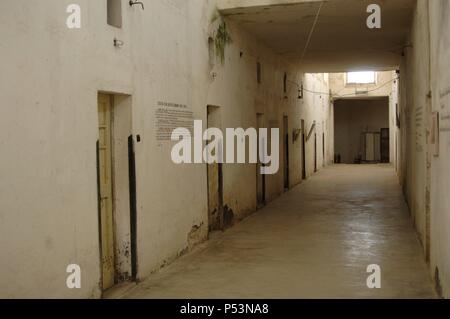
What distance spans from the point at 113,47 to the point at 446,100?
310 cm

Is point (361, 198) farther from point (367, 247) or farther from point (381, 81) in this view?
point (381, 81)

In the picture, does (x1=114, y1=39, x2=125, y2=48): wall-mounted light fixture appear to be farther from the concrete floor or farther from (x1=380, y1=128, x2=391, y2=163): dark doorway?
(x1=380, y1=128, x2=391, y2=163): dark doorway

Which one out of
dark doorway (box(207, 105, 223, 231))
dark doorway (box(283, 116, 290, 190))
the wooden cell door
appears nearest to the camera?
the wooden cell door

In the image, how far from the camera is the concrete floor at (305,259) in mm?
5469

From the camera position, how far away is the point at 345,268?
6316 millimetres

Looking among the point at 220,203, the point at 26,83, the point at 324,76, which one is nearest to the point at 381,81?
the point at 324,76

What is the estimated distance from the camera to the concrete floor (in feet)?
17.9

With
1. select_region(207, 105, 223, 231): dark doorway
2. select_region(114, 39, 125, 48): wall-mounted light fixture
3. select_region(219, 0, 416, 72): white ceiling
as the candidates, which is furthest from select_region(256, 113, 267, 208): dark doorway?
select_region(114, 39, 125, 48): wall-mounted light fixture

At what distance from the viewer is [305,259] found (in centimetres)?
683

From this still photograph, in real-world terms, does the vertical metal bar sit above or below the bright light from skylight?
below

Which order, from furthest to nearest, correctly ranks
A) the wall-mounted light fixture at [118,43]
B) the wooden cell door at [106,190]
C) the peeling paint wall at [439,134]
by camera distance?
the wooden cell door at [106,190] < the wall-mounted light fixture at [118,43] < the peeling paint wall at [439,134]

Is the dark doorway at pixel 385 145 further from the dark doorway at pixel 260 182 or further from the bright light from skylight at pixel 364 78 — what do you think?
the dark doorway at pixel 260 182

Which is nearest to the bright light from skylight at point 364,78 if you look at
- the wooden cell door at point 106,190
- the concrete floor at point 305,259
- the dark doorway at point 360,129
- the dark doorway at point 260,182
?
the dark doorway at point 360,129

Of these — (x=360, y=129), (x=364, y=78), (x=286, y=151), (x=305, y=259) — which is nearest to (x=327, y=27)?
(x=305, y=259)
